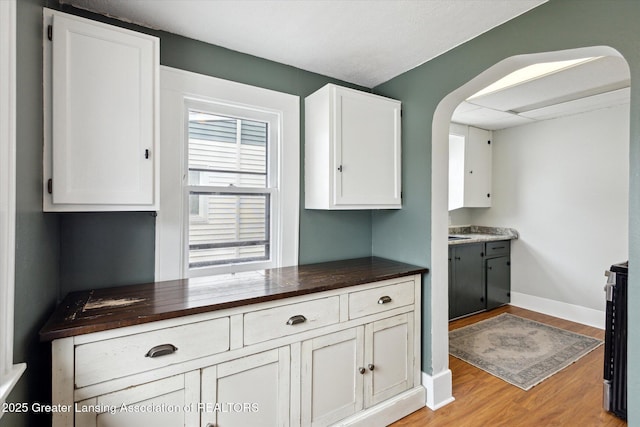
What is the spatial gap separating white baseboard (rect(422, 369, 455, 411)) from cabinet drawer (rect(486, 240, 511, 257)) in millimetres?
2195

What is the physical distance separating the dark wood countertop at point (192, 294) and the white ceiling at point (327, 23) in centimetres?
149

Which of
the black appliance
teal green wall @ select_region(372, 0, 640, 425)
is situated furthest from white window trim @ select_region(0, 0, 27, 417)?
the black appliance

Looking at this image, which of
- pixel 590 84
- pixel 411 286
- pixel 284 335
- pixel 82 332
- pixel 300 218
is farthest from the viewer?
pixel 590 84

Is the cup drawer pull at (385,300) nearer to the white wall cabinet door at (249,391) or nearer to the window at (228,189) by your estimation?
the white wall cabinet door at (249,391)

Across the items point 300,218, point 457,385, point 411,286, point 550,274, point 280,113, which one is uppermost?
point 280,113

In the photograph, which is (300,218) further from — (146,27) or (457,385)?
(457,385)

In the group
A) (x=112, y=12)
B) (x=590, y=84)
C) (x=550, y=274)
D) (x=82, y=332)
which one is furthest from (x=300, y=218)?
(x=550, y=274)

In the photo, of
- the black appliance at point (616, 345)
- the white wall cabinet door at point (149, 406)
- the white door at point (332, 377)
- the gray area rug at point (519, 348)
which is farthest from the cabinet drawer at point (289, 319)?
the black appliance at point (616, 345)

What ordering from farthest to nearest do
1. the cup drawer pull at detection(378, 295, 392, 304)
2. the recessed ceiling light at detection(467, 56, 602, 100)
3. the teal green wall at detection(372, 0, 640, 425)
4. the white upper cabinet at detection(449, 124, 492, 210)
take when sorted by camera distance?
the white upper cabinet at detection(449, 124, 492, 210)
the recessed ceiling light at detection(467, 56, 602, 100)
the cup drawer pull at detection(378, 295, 392, 304)
the teal green wall at detection(372, 0, 640, 425)

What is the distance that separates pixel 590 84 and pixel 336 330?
3100 mm

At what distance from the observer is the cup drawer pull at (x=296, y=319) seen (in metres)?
1.62

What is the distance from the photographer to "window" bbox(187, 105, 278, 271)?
199cm

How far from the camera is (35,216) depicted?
121cm

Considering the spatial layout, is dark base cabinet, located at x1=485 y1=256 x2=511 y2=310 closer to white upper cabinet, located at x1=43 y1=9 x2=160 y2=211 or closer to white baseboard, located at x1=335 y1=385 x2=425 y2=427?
white baseboard, located at x1=335 y1=385 x2=425 y2=427
